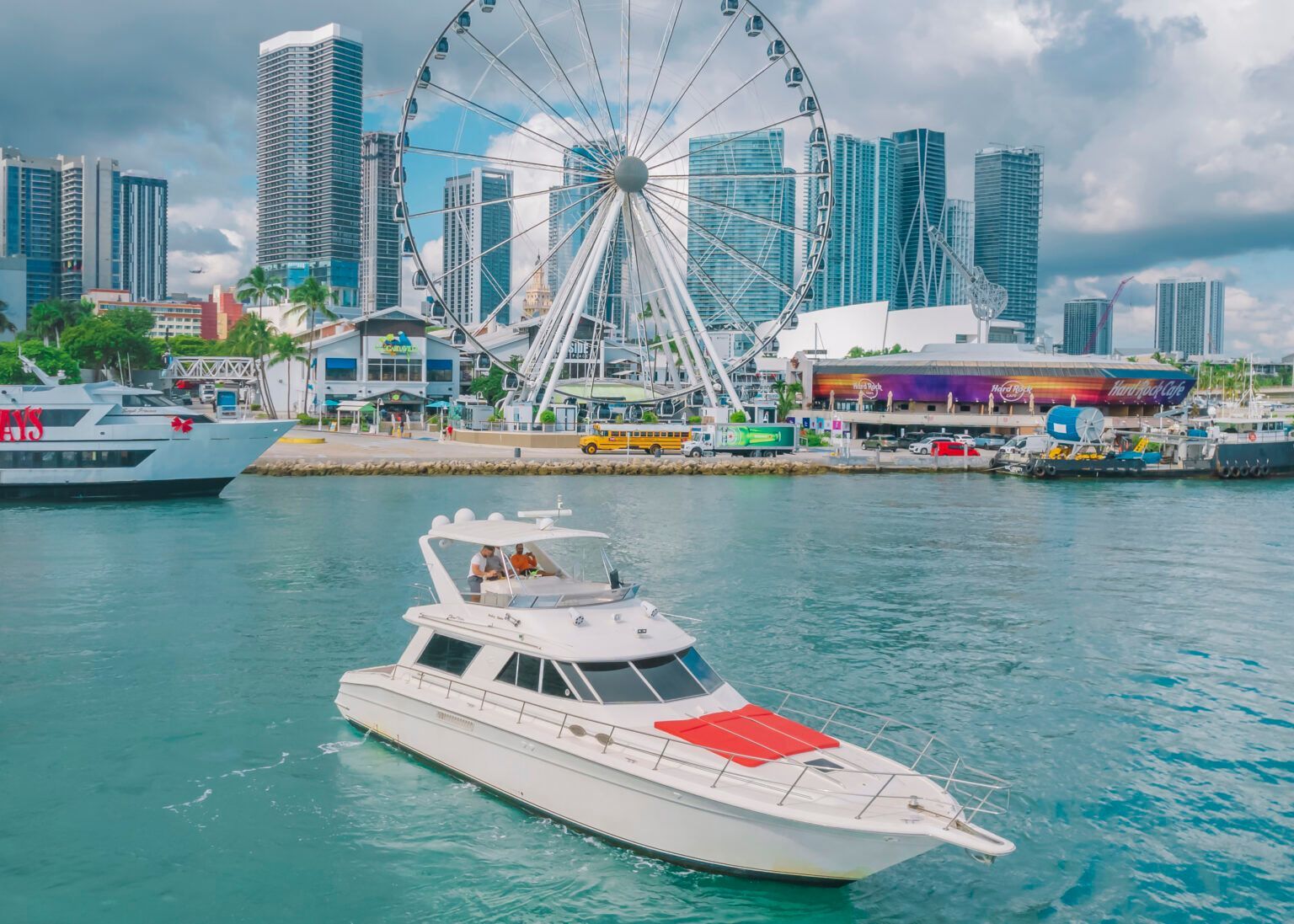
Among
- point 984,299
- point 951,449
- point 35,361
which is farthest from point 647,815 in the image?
point 984,299

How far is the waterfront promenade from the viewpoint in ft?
241

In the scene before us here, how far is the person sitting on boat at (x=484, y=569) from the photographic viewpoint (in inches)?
765

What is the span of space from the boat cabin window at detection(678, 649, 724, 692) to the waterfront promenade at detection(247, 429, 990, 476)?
58.2 meters

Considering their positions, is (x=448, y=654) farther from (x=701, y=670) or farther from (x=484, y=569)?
(x=701, y=670)

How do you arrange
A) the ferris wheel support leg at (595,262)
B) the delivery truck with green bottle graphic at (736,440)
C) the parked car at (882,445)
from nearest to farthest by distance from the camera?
the ferris wheel support leg at (595,262), the delivery truck with green bottle graphic at (736,440), the parked car at (882,445)

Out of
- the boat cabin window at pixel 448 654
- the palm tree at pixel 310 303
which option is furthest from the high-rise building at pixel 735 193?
the boat cabin window at pixel 448 654

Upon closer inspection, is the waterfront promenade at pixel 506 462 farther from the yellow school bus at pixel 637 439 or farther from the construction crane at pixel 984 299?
the construction crane at pixel 984 299

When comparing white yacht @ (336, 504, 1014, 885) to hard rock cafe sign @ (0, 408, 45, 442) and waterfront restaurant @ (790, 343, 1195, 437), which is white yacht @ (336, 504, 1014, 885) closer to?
hard rock cafe sign @ (0, 408, 45, 442)

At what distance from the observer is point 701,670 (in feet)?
56.3

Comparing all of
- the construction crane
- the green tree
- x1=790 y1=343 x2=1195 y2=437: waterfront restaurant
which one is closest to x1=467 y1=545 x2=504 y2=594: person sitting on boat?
the green tree

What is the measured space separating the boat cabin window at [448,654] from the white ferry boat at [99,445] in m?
43.1

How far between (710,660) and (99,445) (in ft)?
137

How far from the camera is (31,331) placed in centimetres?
15875

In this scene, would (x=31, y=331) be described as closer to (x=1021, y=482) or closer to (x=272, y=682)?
(x=1021, y=482)
